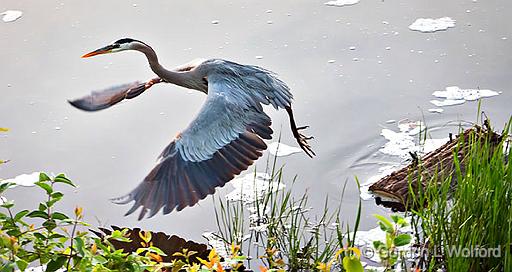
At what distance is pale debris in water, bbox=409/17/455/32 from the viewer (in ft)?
15.9

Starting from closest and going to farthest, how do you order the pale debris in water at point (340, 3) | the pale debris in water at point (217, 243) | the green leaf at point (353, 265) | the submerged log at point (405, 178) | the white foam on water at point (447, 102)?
the green leaf at point (353, 265)
the pale debris in water at point (217, 243)
the submerged log at point (405, 178)
the white foam on water at point (447, 102)
the pale debris in water at point (340, 3)

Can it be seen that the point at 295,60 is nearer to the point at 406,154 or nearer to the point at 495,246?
the point at 406,154

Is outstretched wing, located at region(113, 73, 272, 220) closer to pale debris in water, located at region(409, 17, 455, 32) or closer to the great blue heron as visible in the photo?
the great blue heron

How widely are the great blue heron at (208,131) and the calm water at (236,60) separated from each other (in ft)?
0.94

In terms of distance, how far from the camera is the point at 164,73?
3871mm

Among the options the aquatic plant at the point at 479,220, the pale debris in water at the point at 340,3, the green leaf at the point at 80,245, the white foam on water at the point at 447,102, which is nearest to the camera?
the green leaf at the point at 80,245

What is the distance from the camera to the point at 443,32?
4816 millimetres

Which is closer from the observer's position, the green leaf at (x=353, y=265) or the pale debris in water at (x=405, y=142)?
the green leaf at (x=353, y=265)

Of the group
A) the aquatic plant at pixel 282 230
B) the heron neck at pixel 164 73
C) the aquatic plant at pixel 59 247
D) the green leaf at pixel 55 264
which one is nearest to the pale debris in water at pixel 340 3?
the heron neck at pixel 164 73

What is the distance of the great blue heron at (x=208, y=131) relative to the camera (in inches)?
119

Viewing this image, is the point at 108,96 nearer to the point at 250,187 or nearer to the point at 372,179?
the point at 250,187

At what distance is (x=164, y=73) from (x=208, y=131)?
29.4 inches

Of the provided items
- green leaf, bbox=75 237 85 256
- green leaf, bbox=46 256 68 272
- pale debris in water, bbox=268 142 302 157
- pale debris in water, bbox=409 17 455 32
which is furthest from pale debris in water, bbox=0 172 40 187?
pale debris in water, bbox=409 17 455 32

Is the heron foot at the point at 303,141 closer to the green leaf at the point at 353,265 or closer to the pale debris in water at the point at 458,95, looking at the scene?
the pale debris in water at the point at 458,95
